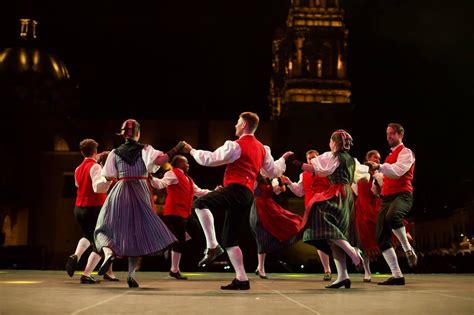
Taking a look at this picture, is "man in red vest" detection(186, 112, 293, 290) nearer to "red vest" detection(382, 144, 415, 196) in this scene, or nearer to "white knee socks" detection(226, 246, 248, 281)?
"white knee socks" detection(226, 246, 248, 281)

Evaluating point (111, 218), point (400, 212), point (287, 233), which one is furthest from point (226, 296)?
point (287, 233)

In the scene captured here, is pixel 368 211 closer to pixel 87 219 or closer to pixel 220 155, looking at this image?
pixel 220 155

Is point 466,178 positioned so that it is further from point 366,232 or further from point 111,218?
point 111,218

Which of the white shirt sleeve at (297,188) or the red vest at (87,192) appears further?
the white shirt sleeve at (297,188)

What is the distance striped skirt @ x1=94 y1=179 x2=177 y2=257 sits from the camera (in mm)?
7422

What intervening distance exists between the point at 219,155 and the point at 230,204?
58 cm

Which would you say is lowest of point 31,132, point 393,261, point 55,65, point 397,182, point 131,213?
point 393,261

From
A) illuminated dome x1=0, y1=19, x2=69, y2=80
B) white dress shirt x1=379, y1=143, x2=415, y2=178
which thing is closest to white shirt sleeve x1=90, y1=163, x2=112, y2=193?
white dress shirt x1=379, y1=143, x2=415, y2=178

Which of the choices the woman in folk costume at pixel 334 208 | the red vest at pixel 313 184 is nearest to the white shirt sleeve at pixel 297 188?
the red vest at pixel 313 184

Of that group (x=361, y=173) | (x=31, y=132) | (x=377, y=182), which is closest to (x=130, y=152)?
(x=377, y=182)

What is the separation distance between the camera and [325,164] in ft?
26.1

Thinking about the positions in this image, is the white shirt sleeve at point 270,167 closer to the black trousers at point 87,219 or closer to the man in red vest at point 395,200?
the man in red vest at point 395,200

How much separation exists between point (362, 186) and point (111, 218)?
13.9ft

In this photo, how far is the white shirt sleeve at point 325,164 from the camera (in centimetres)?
794
